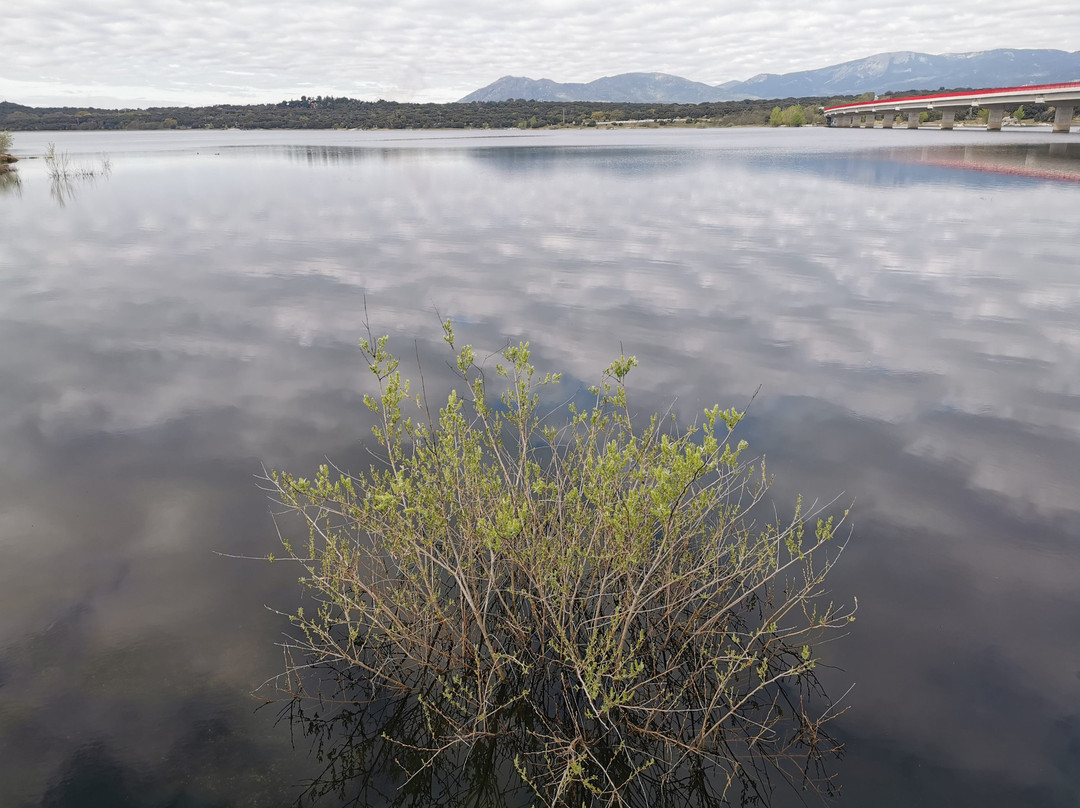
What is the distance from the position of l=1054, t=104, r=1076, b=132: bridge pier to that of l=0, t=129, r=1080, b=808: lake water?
4557 inches

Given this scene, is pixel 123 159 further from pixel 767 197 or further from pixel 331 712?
pixel 331 712

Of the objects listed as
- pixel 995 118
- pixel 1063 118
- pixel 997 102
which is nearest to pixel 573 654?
pixel 997 102

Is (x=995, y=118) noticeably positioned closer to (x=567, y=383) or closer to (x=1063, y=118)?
(x=1063, y=118)

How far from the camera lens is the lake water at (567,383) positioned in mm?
7801

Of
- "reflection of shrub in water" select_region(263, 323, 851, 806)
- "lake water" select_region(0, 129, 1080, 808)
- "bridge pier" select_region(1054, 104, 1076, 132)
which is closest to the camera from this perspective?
"reflection of shrub in water" select_region(263, 323, 851, 806)

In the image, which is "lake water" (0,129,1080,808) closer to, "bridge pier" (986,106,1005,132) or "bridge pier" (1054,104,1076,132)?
"bridge pier" (1054,104,1076,132)

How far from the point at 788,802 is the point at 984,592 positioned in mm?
5033

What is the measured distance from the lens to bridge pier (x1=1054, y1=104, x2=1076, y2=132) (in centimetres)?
12619

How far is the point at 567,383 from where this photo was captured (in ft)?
56.4

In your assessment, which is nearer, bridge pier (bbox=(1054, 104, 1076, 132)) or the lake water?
the lake water

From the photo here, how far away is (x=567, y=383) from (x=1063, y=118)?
15662cm

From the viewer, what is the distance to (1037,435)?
563 inches

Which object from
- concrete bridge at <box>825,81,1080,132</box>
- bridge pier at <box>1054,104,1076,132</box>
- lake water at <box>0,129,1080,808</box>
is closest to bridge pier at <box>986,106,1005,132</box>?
concrete bridge at <box>825,81,1080,132</box>

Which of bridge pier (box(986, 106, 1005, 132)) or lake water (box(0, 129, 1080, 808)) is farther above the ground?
bridge pier (box(986, 106, 1005, 132))
